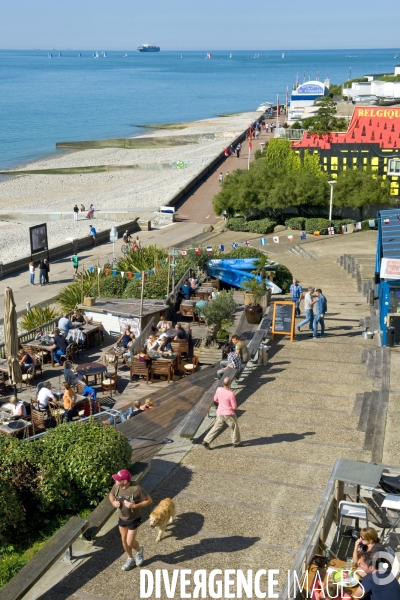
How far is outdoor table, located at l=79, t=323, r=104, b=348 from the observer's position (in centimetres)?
1880

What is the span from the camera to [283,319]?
55.0 feet

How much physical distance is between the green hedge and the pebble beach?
8.06 metres

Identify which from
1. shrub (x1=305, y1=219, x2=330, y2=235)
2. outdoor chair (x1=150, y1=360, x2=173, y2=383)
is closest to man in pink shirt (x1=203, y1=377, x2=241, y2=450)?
outdoor chair (x1=150, y1=360, x2=173, y2=383)

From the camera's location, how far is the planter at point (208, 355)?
17672mm

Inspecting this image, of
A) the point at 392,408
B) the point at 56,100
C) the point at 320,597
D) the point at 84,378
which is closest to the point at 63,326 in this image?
the point at 84,378

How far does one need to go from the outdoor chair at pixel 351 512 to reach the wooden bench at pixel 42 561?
2.72 metres

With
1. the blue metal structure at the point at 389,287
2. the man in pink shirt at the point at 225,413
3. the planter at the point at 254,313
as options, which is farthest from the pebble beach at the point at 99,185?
the man in pink shirt at the point at 225,413

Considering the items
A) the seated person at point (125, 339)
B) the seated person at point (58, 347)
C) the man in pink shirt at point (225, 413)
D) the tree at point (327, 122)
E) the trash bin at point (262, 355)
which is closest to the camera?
the man in pink shirt at point (225, 413)

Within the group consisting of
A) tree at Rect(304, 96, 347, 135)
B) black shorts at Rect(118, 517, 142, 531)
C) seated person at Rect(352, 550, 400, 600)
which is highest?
tree at Rect(304, 96, 347, 135)

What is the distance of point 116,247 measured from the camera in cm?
3453

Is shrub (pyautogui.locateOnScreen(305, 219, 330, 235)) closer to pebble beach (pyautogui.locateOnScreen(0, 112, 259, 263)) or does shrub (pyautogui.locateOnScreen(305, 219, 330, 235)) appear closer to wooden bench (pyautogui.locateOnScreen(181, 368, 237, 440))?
pebble beach (pyautogui.locateOnScreen(0, 112, 259, 263))

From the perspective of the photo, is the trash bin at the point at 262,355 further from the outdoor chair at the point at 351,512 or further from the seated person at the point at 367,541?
the seated person at the point at 367,541

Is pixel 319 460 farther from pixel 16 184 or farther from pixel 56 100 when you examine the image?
pixel 56 100

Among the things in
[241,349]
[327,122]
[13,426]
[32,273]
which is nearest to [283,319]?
[241,349]
